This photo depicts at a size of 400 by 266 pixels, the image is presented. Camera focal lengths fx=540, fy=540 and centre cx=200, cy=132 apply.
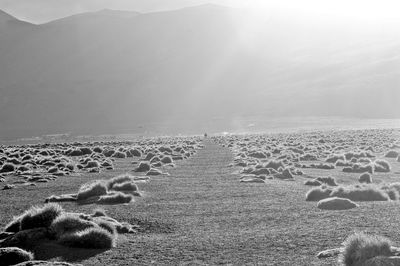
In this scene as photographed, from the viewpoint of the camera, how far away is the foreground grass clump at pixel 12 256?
10758 mm

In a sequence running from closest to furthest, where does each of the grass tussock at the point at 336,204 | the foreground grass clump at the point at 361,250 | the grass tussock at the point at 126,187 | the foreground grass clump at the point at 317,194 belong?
the foreground grass clump at the point at 361,250
the grass tussock at the point at 336,204
the foreground grass clump at the point at 317,194
the grass tussock at the point at 126,187

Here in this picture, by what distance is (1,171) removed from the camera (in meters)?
39.9

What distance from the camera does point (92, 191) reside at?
74.9 ft

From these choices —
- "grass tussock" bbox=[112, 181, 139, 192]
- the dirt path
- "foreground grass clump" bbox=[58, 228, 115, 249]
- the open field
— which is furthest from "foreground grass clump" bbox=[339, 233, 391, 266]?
"grass tussock" bbox=[112, 181, 139, 192]

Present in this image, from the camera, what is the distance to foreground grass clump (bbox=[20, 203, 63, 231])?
13914 millimetres

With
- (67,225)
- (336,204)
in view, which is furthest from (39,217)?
(336,204)

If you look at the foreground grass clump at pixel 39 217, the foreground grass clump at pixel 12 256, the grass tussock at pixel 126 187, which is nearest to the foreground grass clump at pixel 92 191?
the grass tussock at pixel 126 187

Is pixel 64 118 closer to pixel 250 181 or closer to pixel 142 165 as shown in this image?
pixel 142 165

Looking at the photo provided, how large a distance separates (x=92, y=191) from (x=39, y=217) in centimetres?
884

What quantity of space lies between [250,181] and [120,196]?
9.29 m

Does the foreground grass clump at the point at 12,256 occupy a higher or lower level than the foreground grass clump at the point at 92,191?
higher

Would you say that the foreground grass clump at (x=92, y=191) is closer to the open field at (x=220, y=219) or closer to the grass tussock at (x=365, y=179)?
the open field at (x=220, y=219)

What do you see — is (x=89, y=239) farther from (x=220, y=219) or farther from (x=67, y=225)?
(x=220, y=219)

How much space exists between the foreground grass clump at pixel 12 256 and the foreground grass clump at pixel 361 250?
6.31 m
